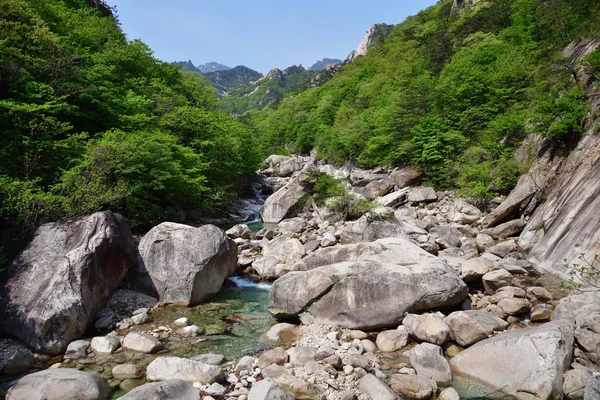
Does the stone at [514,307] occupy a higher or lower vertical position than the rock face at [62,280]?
lower

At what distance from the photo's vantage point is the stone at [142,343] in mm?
8805

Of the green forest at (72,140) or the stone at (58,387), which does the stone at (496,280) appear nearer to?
the stone at (58,387)

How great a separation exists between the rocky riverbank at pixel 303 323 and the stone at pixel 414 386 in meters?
0.02

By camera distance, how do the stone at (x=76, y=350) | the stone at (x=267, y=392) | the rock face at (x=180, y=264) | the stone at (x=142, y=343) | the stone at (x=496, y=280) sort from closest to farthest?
the stone at (x=267, y=392) < the stone at (x=76, y=350) < the stone at (x=142, y=343) < the stone at (x=496, y=280) < the rock face at (x=180, y=264)

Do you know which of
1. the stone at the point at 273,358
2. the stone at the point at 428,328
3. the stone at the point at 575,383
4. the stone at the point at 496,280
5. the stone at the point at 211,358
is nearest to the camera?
the stone at the point at 575,383

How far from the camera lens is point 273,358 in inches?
315

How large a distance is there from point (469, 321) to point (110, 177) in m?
15.9

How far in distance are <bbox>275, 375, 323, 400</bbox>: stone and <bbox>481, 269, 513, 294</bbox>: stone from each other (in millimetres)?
7424

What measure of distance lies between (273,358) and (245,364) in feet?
2.26

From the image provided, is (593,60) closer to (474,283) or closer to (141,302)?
(474,283)

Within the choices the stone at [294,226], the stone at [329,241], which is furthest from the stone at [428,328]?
the stone at [294,226]

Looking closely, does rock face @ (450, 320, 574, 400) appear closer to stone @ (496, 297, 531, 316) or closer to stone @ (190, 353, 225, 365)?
stone @ (496, 297, 531, 316)

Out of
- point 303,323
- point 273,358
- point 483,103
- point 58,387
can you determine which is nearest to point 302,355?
point 273,358

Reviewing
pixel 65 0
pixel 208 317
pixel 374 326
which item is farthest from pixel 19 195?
pixel 65 0
